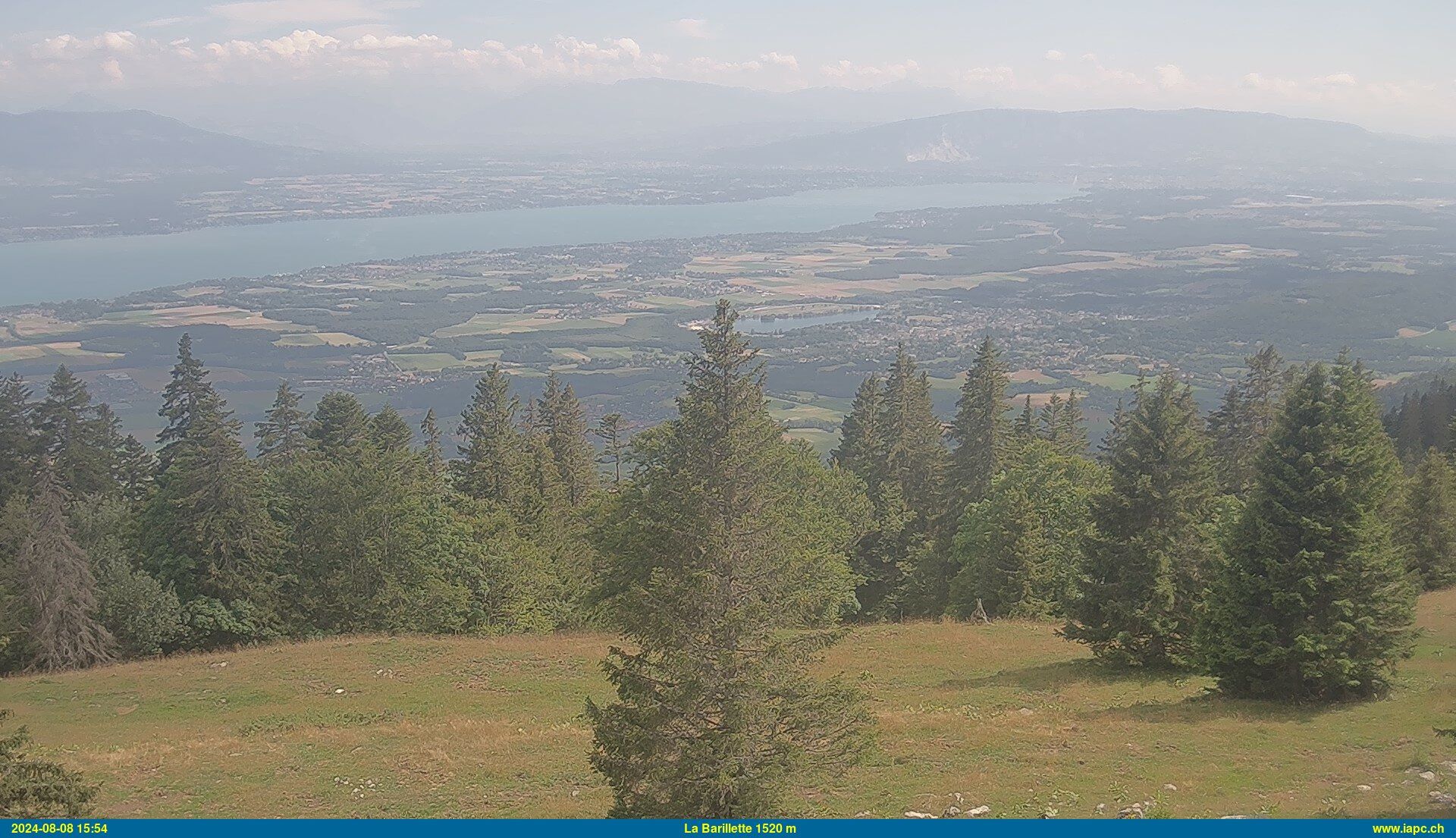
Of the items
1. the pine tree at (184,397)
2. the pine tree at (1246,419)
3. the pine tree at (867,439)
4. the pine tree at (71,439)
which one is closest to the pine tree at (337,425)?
the pine tree at (184,397)

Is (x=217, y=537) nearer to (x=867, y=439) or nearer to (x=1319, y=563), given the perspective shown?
(x=1319, y=563)

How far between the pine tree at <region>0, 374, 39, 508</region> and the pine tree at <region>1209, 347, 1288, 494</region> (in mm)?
52331

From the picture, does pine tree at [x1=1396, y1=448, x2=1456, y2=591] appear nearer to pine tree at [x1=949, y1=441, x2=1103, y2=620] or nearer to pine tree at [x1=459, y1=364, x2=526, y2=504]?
pine tree at [x1=949, y1=441, x2=1103, y2=620]

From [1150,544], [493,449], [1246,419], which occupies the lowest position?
[493,449]

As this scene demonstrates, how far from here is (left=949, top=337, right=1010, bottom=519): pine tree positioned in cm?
5262

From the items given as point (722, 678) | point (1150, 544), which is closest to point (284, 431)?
point (1150, 544)

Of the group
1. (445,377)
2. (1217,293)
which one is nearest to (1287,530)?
(445,377)

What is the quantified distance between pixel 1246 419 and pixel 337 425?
Answer: 45279 millimetres

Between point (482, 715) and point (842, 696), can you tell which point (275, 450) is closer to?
point (482, 715)

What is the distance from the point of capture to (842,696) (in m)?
13.5

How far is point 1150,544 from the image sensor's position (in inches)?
969

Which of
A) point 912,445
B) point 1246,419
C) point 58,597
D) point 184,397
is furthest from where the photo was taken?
point 912,445

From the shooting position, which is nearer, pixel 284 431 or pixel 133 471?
pixel 133 471

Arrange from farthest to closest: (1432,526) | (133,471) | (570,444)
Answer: (570,444)
(133,471)
(1432,526)
